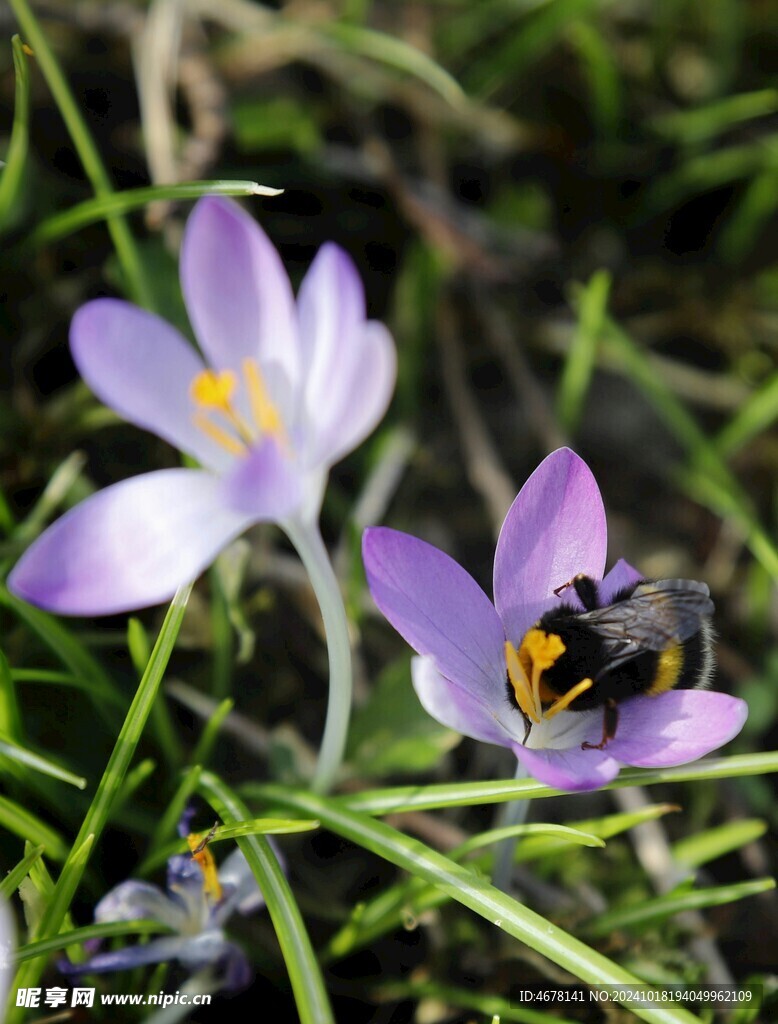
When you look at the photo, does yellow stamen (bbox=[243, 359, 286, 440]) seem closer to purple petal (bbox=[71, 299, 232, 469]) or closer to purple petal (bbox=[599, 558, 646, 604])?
purple petal (bbox=[71, 299, 232, 469])

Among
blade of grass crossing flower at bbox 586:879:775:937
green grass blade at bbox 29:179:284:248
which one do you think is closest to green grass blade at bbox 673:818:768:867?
blade of grass crossing flower at bbox 586:879:775:937

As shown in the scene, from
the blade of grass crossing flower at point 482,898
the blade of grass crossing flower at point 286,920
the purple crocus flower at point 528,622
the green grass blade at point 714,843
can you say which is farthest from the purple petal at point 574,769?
the green grass blade at point 714,843

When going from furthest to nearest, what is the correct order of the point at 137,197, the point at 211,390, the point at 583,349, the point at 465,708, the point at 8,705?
the point at 583,349 < the point at 137,197 < the point at 211,390 < the point at 8,705 < the point at 465,708

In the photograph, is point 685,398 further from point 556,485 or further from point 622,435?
point 556,485

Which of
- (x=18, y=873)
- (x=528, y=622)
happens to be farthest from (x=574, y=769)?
(x=18, y=873)

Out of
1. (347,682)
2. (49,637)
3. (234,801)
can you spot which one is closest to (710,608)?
(347,682)

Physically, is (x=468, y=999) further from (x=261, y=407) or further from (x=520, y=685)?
(x=261, y=407)
